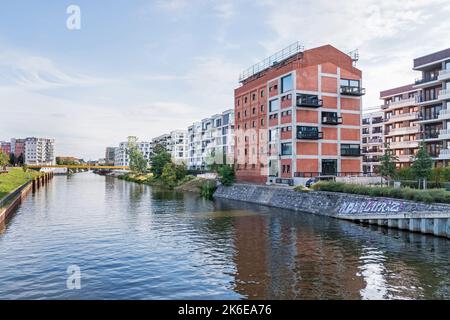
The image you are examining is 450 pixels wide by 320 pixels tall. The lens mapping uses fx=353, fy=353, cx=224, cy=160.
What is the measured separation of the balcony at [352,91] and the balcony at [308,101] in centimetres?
512

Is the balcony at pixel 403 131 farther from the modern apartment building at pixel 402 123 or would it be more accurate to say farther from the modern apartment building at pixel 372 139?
the modern apartment building at pixel 372 139

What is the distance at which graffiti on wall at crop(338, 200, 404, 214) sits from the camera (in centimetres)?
3481

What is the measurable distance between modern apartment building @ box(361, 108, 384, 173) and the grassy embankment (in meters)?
57.0

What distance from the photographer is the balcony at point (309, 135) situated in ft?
196

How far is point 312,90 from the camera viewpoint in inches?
2391

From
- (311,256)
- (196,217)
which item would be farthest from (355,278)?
(196,217)

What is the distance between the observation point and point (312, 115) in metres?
61.3

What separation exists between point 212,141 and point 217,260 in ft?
338

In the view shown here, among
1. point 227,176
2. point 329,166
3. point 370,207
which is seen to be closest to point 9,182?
point 227,176

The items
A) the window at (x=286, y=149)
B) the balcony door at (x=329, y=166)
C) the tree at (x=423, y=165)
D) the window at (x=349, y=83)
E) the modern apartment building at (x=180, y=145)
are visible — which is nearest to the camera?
the tree at (x=423, y=165)
